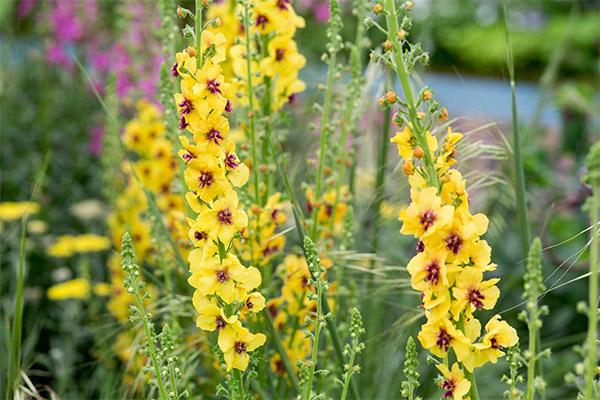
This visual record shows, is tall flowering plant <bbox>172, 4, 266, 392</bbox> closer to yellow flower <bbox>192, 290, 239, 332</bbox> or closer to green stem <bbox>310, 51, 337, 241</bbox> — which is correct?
yellow flower <bbox>192, 290, 239, 332</bbox>

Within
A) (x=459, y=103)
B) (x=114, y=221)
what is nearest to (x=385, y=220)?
(x=114, y=221)

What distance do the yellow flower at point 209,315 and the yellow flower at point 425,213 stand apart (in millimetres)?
348

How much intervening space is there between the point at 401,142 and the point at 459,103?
10.3 m

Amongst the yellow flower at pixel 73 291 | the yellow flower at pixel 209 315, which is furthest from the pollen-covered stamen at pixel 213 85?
the yellow flower at pixel 73 291

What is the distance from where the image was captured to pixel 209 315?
1.23m

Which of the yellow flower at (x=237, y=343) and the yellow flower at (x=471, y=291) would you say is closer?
the yellow flower at (x=471, y=291)

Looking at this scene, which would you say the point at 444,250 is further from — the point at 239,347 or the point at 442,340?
the point at 239,347

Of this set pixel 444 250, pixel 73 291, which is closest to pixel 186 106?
pixel 444 250

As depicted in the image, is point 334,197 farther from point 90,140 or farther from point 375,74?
point 90,140

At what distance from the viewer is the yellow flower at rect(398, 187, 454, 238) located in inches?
41.9

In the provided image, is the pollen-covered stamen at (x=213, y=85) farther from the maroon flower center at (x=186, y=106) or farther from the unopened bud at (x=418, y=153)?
the unopened bud at (x=418, y=153)

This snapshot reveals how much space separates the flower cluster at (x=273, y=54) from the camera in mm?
1825

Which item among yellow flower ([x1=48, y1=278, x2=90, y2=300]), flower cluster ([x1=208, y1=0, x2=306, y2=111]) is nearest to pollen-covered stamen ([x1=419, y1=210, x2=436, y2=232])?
flower cluster ([x1=208, y1=0, x2=306, y2=111])

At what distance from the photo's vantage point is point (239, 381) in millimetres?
1299
